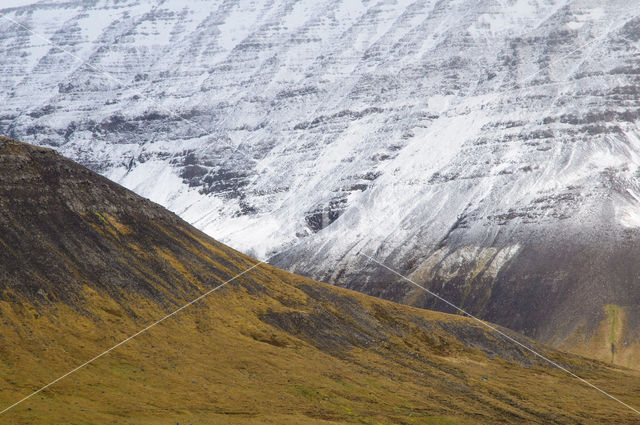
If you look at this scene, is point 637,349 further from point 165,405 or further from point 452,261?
point 165,405

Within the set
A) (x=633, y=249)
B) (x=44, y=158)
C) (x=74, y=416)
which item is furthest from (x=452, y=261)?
(x=74, y=416)

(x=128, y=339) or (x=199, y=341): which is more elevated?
(x=128, y=339)

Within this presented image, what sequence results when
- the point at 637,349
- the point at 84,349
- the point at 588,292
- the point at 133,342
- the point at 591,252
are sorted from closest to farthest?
1. the point at 84,349
2. the point at 133,342
3. the point at 637,349
4. the point at 588,292
5. the point at 591,252

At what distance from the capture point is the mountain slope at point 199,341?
56.4m

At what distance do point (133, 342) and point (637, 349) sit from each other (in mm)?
103021

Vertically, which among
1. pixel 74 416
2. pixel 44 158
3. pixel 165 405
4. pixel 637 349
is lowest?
pixel 637 349

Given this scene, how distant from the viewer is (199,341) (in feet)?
232

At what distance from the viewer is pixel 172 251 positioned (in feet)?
279

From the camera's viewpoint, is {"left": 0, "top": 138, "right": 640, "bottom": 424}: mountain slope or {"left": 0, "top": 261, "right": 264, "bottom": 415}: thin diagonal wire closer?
{"left": 0, "top": 261, "right": 264, "bottom": 415}: thin diagonal wire

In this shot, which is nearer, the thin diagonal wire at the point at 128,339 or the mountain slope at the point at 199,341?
the thin diagonal wire at the point at 128,339

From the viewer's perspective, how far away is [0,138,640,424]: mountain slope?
5638 centimetres

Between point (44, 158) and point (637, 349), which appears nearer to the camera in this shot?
point (44, 158)

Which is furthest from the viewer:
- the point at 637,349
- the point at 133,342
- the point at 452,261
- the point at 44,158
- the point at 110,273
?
the point at 452,261

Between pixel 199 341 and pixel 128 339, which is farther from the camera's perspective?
pixel 199 341
